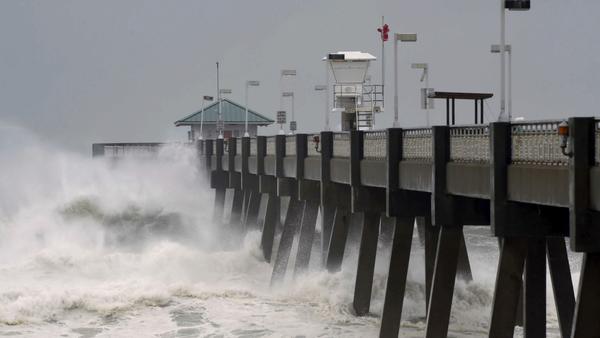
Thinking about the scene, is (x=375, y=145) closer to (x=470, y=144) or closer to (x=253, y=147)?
(x=470, y=144)

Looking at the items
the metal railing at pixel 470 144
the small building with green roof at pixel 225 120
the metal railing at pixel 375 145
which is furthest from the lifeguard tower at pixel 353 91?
the small building with green roof at pixel 225 120

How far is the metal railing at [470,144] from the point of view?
20.8 metres

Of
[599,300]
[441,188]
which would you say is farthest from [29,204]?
[599,300]

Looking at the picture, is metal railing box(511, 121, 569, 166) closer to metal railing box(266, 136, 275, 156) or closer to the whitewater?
the whitewater

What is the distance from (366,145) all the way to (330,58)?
12.6 metres

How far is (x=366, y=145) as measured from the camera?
1158 inches

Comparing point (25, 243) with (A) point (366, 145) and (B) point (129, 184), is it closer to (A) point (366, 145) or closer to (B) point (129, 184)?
(B) point (129, 184)

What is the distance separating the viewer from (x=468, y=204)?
2220 centimetres

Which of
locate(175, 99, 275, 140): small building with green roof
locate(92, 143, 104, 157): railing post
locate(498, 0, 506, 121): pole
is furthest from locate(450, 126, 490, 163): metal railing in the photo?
locate(175, 99, 275, 140): small building with green roof

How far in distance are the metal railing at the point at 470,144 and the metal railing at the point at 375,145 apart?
4.88 m

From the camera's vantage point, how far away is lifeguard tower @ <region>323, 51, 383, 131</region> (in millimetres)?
41031

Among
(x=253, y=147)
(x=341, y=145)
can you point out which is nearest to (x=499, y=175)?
(x=341, y=145)

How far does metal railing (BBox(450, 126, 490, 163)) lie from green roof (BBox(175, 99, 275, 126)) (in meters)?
68.5

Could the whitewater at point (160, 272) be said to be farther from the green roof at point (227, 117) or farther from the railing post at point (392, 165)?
the green roof at point (227, 117)
